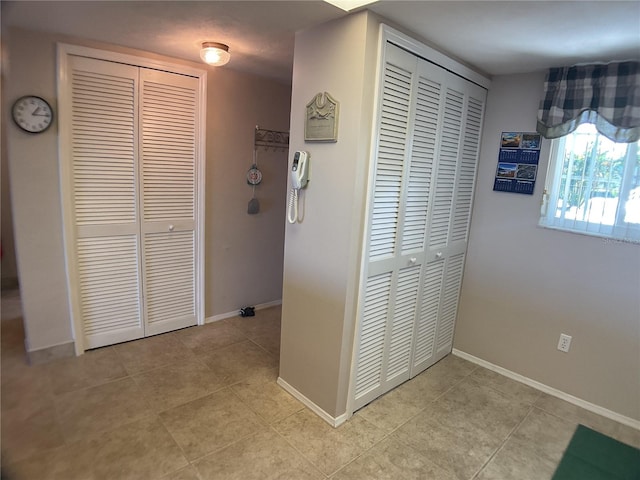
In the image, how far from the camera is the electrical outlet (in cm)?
242

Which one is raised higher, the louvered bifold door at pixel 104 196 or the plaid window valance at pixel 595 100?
the plaid window valance at pixel 595 100

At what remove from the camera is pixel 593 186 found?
7.02 ft

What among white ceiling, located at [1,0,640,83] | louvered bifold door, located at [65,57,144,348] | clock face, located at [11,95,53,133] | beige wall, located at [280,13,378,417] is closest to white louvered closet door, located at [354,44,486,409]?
beige wall, located at [280,13,378,417]

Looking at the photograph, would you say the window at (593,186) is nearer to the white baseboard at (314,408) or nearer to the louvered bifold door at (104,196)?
the white baseboard at (314,408)

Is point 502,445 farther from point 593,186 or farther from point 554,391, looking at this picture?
point 593,186

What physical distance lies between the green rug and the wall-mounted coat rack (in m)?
2.94

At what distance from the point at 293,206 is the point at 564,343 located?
6.41ft

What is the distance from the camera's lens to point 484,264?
2758mm

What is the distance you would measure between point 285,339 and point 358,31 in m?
Result: 1.74

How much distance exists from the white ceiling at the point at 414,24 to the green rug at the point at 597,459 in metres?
2.06

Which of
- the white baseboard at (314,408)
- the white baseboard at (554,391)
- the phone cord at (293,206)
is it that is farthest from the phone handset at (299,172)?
the white baseboard at (554,391)

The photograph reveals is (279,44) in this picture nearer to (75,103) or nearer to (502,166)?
(75,103)

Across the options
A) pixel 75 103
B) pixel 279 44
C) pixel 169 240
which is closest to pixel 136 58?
pixel 75 103

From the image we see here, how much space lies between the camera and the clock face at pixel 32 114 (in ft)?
7.03
